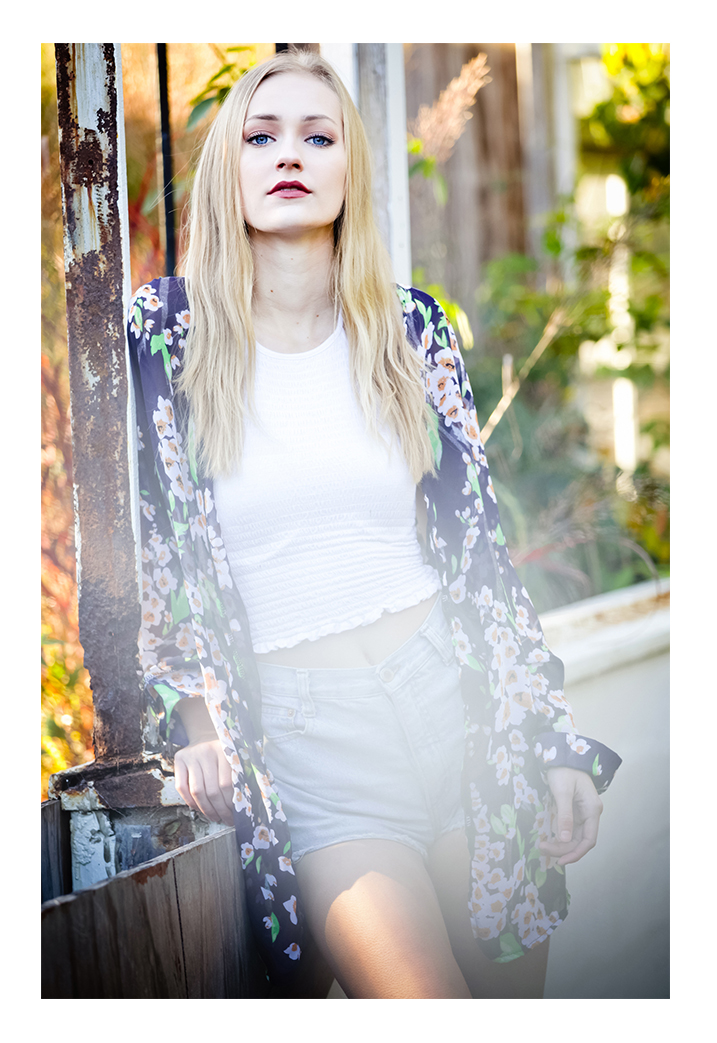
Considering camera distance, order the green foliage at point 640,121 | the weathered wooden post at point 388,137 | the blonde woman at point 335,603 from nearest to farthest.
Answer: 1. the blonde woman at point 335,603
2. the weathered wooden post at point 388,137
3. the green foliage at point 640,121

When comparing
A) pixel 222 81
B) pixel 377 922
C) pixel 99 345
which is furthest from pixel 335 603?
pixel 222 81

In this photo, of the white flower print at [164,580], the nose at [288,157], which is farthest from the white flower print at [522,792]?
the nose at [288,157]

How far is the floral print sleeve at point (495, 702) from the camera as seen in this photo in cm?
106

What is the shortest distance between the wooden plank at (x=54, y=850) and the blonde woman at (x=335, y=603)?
0.78 feet

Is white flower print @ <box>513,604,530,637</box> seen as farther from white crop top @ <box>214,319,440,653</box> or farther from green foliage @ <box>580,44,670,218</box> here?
green foliage @ <box>580,44,670,218</box>

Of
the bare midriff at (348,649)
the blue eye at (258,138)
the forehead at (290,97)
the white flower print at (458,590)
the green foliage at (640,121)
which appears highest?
the green foliage at (640,121)

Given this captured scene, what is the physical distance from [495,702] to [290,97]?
894 millimetres

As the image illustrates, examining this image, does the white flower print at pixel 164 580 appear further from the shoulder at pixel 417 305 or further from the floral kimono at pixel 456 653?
the shoulder at pixel 417 305

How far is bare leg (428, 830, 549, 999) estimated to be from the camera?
1035mm

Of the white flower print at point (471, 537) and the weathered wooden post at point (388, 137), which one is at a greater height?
the weathered wooden post at point (388, 137)

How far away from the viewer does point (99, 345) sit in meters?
1.05

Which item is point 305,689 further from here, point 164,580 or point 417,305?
point 417,305
